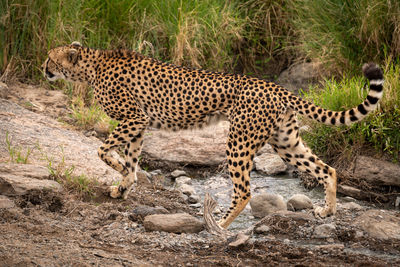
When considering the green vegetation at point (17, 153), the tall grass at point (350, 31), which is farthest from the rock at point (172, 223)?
the tall grass at point (350, 31)

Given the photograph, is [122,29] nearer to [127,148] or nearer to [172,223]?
[127,148]

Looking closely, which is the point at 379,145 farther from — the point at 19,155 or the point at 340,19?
the point at 19,155

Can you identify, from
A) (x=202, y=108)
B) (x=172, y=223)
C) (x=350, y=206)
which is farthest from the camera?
(x=350, y=206)

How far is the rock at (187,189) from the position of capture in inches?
269

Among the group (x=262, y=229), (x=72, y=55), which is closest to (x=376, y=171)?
(x=262, y=229)

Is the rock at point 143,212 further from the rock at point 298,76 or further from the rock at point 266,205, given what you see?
the rock at point 298,76

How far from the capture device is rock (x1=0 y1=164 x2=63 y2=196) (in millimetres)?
5391

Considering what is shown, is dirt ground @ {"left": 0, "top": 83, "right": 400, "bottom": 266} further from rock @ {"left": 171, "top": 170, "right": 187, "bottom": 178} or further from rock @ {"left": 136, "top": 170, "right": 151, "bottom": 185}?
rock @ {"left": 171, "top": 170, "right": 187, "bottom": 178}

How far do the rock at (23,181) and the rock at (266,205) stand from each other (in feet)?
6.41

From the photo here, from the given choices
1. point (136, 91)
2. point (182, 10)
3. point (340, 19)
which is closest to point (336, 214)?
point (136, 91)

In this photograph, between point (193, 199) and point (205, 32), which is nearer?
point (193, 199)

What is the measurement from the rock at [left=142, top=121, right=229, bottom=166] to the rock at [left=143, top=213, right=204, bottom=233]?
100 inches

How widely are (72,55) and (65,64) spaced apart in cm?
12

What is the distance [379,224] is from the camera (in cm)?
536
